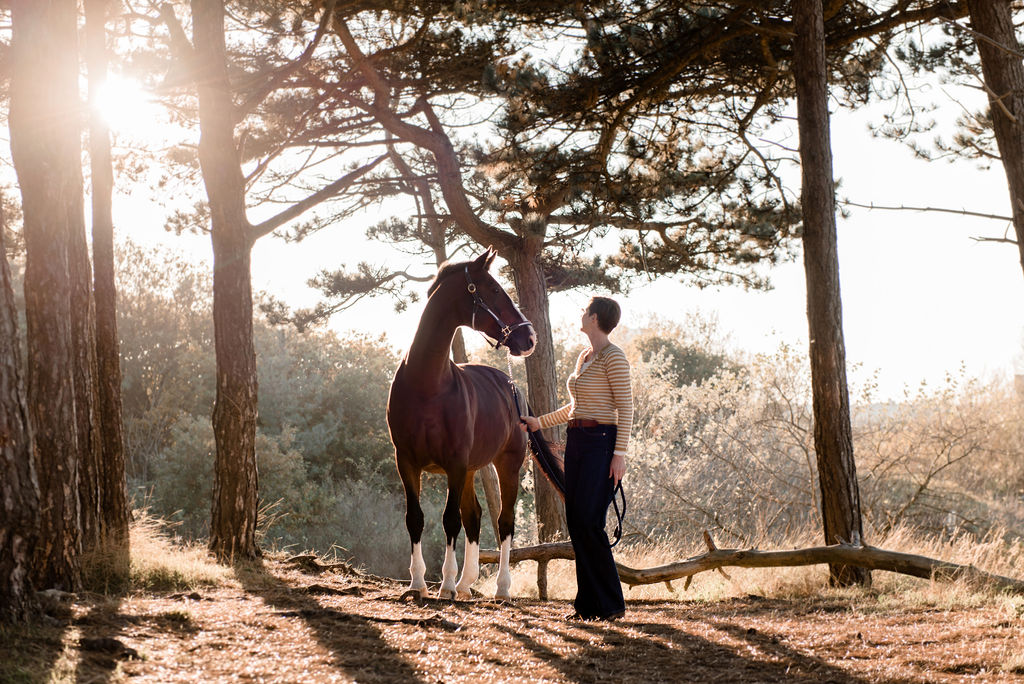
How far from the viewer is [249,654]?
4.46m

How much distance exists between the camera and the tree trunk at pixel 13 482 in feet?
15.2

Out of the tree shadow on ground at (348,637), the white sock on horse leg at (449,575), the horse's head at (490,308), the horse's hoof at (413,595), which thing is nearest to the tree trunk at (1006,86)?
the horse's head at (490,308)

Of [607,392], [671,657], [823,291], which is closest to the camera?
[671,657]

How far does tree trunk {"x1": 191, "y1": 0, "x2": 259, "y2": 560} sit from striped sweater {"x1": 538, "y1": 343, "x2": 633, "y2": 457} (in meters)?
4.89

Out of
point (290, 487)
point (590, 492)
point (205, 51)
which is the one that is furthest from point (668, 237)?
point (290, 487)

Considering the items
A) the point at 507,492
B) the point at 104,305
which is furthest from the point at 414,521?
the point at 104,305

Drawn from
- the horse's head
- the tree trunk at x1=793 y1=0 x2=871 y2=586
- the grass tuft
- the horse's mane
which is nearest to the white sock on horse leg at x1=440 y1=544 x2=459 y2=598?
the horse's head

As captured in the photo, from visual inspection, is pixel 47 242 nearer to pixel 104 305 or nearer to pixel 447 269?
pixel 447 269

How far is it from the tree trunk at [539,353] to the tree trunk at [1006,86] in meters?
5.76

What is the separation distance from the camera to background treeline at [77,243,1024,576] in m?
15.2

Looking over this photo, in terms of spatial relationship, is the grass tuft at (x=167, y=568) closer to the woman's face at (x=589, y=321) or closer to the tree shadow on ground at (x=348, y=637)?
the tree shadow on ground at (x=348, y=637)

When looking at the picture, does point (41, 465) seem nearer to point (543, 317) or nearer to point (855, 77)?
point (543, 317)

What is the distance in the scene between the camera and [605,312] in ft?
18.3

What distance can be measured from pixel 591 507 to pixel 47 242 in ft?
13.8
